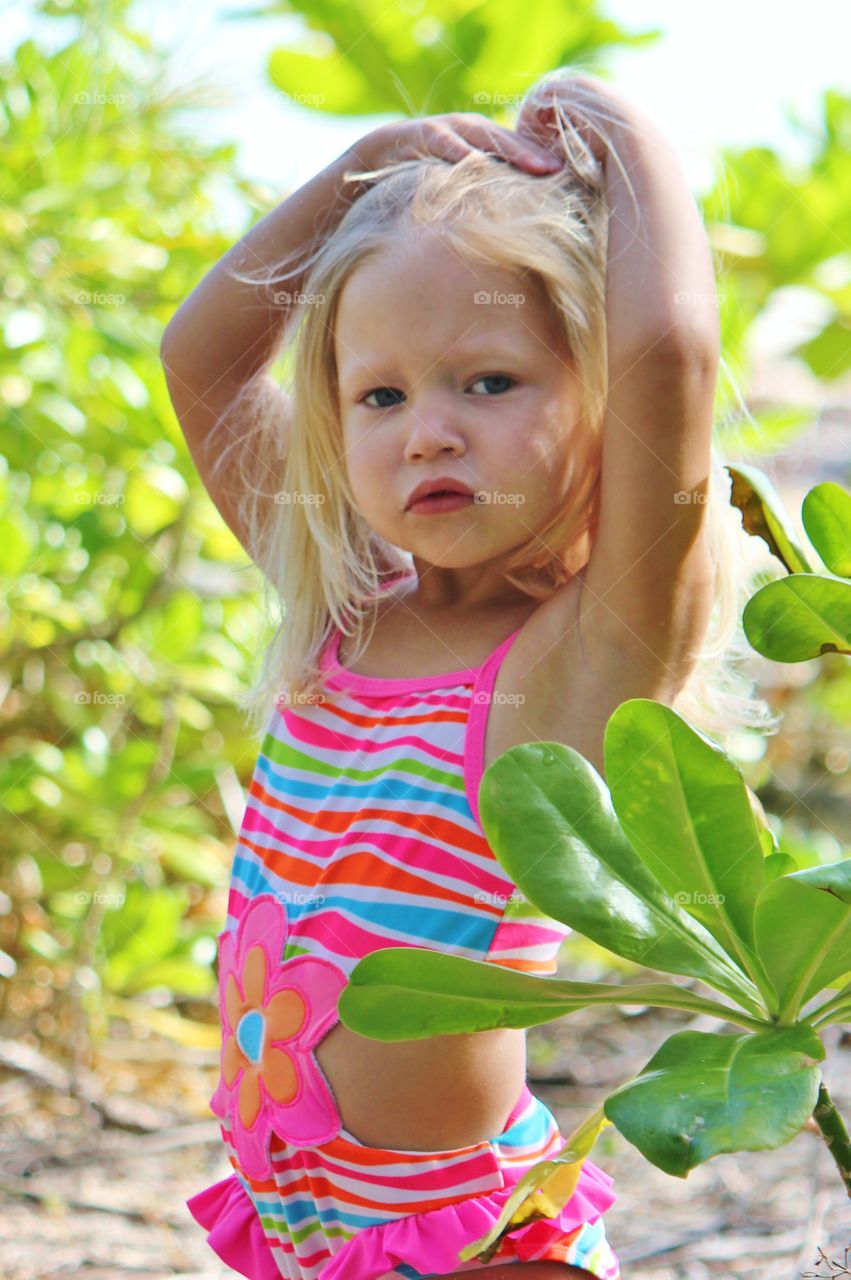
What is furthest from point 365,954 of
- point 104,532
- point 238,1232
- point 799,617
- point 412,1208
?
point 104,532

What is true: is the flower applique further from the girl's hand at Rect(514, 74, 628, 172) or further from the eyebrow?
the girl's hand at Rect(514, 74, 628, 172)

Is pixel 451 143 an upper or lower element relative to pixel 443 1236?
upper

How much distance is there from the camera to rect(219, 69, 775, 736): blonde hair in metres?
0.82

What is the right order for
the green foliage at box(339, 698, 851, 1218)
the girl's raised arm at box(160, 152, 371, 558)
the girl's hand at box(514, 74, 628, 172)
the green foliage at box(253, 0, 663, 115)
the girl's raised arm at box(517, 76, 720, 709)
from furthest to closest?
1. the green foliage at box(253, 0, 663, 115)
2. the girl's raised arm at box(160, 152, 371, 558)
3. the girl's hand at box(514, 74, 628, 172)
4. the girl's raised arm at box(517, 76, 720, 709)
5. the green foliage at box(339, 698, 851, 1218)

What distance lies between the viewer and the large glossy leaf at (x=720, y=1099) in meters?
0.42

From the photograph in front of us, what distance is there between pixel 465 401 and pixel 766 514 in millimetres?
232

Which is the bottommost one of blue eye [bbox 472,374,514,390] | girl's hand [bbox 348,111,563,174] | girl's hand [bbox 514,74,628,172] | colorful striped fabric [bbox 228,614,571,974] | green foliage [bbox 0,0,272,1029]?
green foliage [bbox 0,0,272,1029]

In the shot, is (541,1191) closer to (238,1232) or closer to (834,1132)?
(834,1132)

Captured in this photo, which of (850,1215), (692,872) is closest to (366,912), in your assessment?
(692,872)

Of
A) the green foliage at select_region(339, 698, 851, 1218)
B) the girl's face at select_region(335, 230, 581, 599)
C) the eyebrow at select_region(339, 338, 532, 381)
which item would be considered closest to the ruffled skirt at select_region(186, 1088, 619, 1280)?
the green foliage at select_region(339, 698, 851, 1218)

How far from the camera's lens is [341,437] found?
956 millimetres

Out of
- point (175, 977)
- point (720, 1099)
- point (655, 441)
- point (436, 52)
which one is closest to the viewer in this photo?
point (720, 1099)

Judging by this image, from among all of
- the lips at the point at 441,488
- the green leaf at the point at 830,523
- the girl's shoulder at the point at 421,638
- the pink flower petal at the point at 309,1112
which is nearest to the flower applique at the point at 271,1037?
the pink flower petal at the point at 309,1112

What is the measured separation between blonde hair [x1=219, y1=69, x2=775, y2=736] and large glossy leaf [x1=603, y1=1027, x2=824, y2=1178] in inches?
14.3
